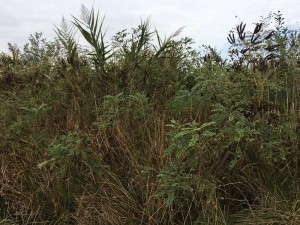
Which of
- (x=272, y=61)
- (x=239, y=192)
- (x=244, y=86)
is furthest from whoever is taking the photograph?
(x=272, y=61)

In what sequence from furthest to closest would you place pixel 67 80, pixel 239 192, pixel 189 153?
1. pixel 67 80
2. pixel 239 192
3. pixel 189 153

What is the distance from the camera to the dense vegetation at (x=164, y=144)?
143 inches

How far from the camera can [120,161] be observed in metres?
4.32

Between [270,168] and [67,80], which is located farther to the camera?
[67,80]

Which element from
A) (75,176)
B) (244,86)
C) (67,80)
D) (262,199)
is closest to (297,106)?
(244,86)

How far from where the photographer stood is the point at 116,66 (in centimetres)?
567

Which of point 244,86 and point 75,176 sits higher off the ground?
point 244,86

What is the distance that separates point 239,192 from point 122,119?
1582 millimetres

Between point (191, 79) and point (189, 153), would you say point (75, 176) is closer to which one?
point (189, 153)

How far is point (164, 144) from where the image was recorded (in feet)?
13.3

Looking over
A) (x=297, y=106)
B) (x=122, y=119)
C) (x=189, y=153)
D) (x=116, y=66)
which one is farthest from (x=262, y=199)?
(x=116, y=66)

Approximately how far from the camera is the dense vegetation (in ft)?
11.9

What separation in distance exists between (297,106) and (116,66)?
103 inches

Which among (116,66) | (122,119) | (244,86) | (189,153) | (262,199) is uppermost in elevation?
(116,66)
